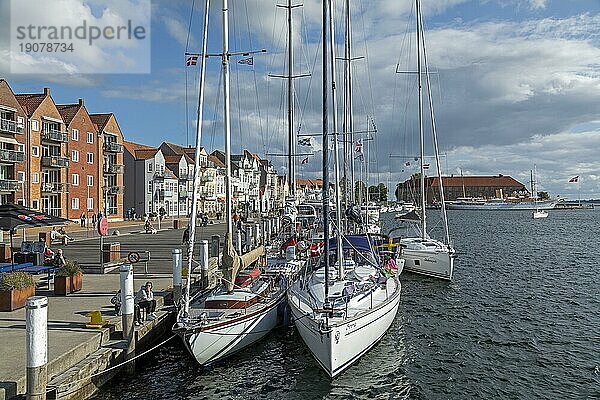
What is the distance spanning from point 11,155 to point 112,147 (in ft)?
72.6

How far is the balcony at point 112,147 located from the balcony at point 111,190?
4.86 metres

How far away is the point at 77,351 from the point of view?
13750 mm

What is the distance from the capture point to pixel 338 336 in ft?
50.0

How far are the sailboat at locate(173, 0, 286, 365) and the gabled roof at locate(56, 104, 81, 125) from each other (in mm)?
51770

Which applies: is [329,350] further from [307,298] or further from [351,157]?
[351,157]

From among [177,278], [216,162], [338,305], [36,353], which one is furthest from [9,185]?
[216,162]

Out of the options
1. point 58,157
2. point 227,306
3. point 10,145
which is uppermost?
point 10,145

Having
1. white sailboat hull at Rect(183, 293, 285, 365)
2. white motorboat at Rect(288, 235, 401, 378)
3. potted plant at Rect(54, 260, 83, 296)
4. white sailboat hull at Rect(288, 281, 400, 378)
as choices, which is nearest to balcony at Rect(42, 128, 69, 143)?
potted plant at Rect(54, 260, 83, 296)

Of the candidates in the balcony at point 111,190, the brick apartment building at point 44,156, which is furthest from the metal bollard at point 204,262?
the balcony at point 111,190

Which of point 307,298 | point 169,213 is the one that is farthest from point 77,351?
point 169,213

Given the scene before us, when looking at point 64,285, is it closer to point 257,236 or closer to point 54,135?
point 257,236

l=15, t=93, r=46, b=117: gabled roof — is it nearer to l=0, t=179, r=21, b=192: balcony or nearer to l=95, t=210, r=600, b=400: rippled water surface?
l=0, t=179, r=21, b=192: balcony

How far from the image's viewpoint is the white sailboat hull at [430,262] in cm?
3309

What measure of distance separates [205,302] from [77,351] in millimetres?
4955
